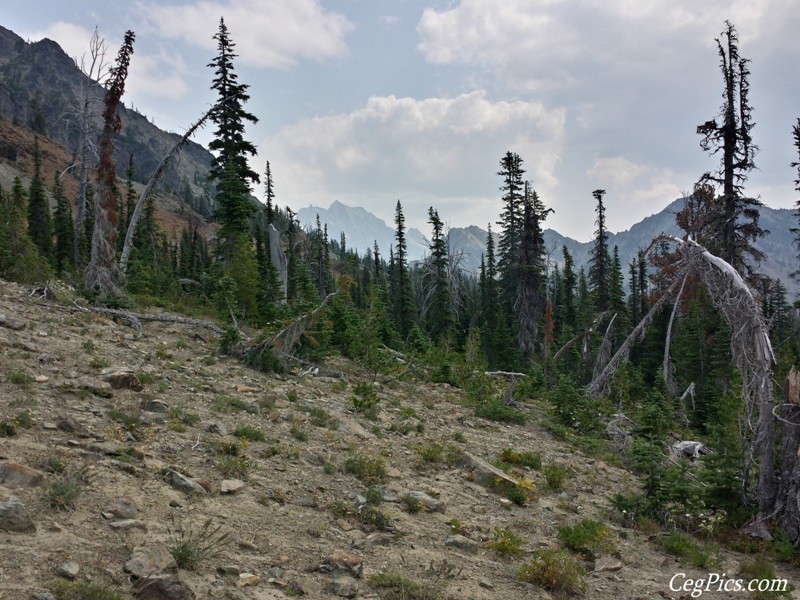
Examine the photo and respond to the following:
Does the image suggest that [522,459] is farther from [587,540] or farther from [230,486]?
[230,486]

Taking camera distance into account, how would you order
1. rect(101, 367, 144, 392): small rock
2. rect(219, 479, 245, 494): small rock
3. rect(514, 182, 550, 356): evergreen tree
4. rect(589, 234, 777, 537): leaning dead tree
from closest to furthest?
rect(219, 479, 245, 494): small rock → rect(589, 234, 777, 537): leaning dead tree → rect(101, 367, 144, 392): small rock → rect(514, 182, 550, 356): evergreen tree

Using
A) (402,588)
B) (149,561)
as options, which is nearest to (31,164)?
(149,561)

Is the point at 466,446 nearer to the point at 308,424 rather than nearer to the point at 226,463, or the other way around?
the point at 308,424

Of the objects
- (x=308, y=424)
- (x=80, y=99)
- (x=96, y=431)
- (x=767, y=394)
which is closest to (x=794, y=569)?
(x=767, y=394)

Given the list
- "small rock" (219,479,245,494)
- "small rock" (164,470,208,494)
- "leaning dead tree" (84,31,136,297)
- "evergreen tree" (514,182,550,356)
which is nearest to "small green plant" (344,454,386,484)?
"small rock" (219,479,245,494)

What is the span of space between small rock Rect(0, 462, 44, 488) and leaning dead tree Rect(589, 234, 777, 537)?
9627 millimetres

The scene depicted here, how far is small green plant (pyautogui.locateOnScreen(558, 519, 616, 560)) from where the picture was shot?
22.2 feet

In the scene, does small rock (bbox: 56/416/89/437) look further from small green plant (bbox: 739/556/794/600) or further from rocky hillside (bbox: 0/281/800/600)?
small green plant (bbox: 739/556/794/600)

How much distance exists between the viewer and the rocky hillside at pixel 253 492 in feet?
14.8

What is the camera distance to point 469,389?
17109 millimetres

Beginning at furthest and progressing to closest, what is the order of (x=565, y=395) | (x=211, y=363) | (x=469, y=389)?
(x=469, y=389), (x=565, y=395), (x=211, y=363)

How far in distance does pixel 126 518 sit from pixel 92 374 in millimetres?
4590

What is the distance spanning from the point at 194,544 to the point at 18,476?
6.32 ft

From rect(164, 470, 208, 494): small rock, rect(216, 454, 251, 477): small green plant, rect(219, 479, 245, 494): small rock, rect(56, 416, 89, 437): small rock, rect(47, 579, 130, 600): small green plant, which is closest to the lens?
rect(47, 579, 130, 600): small green plant
